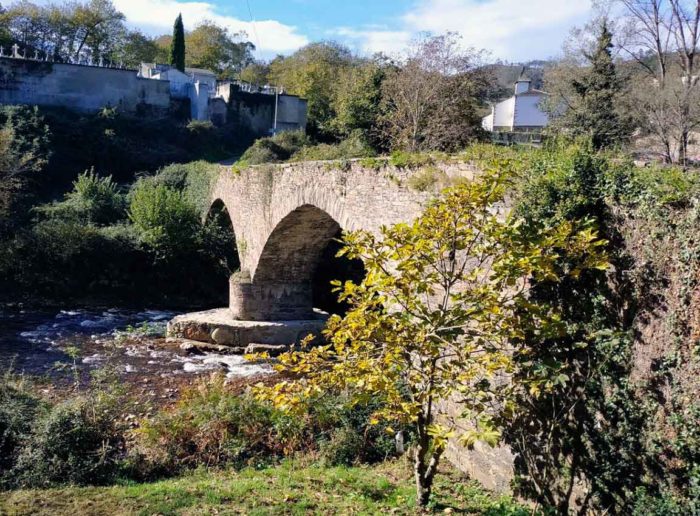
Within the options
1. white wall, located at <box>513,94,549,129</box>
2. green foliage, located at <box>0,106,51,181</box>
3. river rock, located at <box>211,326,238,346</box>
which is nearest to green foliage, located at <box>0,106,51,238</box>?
green foliage, located at <box>0,106,51,181</box>

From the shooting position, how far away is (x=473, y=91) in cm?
1711

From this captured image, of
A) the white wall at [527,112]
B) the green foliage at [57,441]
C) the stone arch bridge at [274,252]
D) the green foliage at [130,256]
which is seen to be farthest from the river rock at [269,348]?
the white wall at [527,112]

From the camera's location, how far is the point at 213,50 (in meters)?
60.3

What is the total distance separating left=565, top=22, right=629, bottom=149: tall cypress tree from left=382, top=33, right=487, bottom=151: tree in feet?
9.53

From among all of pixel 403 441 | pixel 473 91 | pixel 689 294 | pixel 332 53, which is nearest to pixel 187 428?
pixel 403 441

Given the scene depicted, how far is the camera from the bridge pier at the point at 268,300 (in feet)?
55.8

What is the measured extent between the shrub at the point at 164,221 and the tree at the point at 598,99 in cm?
1431

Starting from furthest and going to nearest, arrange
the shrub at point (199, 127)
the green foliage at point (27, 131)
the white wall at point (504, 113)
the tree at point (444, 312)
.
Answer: the shrub at point (199, 127)
the white wall at point (504, 113)
the green foliage at point (27, 131)
the tree at point (444, 312)

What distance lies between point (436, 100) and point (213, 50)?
50.0 m

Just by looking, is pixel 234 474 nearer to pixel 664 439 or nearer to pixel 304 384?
A: pixel 304 384

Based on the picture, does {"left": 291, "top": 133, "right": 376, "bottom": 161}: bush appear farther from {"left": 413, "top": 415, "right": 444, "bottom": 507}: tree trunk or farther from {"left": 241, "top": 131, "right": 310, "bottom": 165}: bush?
{"left": 413, "top": 415, "right": 444, "bottom": 507}: tree trunk

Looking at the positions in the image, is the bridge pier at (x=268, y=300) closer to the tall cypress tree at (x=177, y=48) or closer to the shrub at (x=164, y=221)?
the shrub at (x=164, y=221)

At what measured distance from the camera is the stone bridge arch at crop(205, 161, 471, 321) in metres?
10.9

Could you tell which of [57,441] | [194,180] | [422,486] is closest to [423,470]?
[422,486]
